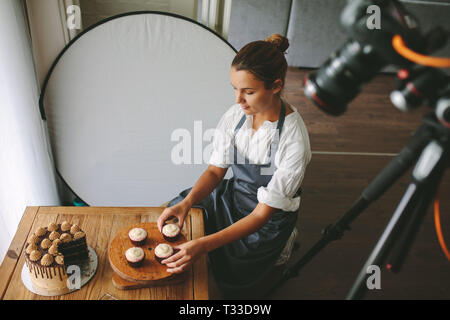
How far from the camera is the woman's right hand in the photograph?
3.62 feet

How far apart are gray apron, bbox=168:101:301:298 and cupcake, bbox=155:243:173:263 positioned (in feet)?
1.08

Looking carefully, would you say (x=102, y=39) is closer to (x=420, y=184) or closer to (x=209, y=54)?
(x=209, y=54)

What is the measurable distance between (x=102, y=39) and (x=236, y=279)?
1.09 m

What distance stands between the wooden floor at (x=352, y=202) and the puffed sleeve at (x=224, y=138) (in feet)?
2.24

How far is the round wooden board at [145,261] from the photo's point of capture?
37.0 inches

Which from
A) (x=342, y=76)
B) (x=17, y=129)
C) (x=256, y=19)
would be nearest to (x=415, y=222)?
(x=342, y=76)

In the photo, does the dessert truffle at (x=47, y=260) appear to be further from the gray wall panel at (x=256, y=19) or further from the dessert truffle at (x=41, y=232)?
the gray wall panel at (x=256, y=19)

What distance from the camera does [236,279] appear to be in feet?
4.59

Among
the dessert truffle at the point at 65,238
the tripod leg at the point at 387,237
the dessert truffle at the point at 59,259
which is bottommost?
the dessert truffle at the point at 59,259

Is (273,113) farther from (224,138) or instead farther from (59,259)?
(59,259)

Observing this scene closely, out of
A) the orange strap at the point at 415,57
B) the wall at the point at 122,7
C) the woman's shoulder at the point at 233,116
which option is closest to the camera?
the orange strap at the point at 415,57

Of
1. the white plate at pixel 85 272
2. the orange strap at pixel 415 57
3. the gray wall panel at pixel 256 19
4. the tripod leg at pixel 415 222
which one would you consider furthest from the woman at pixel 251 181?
the gray wall panel at pixel 256 19

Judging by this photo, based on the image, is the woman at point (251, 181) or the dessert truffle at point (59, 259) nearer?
the dessert truffle at point (59, 259)

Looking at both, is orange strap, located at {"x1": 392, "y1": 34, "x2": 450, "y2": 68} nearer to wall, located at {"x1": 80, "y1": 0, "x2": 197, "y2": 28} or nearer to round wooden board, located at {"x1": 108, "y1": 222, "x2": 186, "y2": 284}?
round wooden board, located at {"x1": 108, "y1": 222, "x2": 186, "y2": 284}
